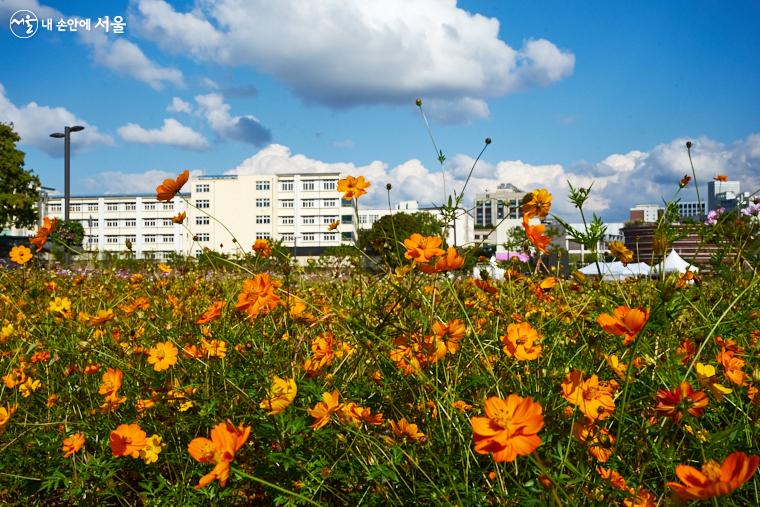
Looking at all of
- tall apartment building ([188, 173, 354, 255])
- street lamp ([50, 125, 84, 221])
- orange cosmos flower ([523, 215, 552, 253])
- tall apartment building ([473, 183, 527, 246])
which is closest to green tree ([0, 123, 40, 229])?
street lamp ([50, 125, 84, 221])

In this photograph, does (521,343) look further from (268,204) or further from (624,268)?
(268,204)

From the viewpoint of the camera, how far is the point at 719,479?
22.6 inches

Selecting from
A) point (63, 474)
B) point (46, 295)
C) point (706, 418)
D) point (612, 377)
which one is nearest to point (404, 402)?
point (612, 377)

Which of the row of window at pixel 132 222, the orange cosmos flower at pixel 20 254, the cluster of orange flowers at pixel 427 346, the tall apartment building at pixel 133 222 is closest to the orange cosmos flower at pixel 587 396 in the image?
the cluster of orange flowers at pixel 427 346

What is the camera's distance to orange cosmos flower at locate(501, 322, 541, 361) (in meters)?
1.06

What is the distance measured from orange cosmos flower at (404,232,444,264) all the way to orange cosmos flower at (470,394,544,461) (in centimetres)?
47

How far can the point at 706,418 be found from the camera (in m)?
1.28

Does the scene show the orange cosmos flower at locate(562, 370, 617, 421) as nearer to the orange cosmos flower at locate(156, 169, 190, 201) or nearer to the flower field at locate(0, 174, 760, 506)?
the flower field at locate(0, 174, 760, 506)

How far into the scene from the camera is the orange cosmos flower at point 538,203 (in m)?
1.36

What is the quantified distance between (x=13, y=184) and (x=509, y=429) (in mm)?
26495

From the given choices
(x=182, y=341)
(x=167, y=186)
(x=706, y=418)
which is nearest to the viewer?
(x=706, y=418)

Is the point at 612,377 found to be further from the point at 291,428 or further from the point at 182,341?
the point at 182,341

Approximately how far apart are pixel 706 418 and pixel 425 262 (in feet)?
2.23

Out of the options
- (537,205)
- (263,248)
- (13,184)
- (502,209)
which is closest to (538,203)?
(537,205)
